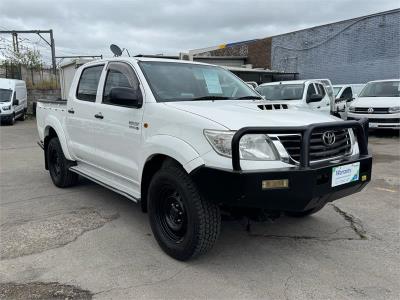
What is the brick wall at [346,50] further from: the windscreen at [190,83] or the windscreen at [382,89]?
the windscreen at [190,83]

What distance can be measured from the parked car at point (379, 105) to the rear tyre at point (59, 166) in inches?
372

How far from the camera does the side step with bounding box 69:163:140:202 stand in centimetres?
444

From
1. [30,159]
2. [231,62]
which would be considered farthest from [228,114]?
[231,62]

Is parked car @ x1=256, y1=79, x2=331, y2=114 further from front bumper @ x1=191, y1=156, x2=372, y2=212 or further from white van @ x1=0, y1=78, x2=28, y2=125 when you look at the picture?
white van @ x1=0, y1=78, x2=28, y2=125

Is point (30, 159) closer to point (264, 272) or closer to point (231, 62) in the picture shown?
point (264, 272)

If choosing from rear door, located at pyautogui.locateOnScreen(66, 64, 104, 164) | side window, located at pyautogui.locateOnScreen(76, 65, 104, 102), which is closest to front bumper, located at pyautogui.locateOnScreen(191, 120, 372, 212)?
rear door, located at pyautogui.locateOnScreen(66, 64, 104, 164)

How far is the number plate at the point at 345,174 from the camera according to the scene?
3.36m

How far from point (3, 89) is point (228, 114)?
18.8 meters

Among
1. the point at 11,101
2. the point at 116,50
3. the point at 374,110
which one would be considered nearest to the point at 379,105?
the point at 374,110

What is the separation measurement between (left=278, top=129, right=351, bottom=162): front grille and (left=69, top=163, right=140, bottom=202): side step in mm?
1734

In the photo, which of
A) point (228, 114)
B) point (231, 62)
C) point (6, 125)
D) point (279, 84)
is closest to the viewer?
point (228, 114)

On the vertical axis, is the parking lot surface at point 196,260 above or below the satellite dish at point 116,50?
below

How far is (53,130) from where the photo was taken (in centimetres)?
645

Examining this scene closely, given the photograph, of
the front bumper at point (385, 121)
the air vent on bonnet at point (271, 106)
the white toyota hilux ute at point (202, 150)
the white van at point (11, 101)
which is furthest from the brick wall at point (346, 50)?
the air vent on bonnet at point (271, 106)
